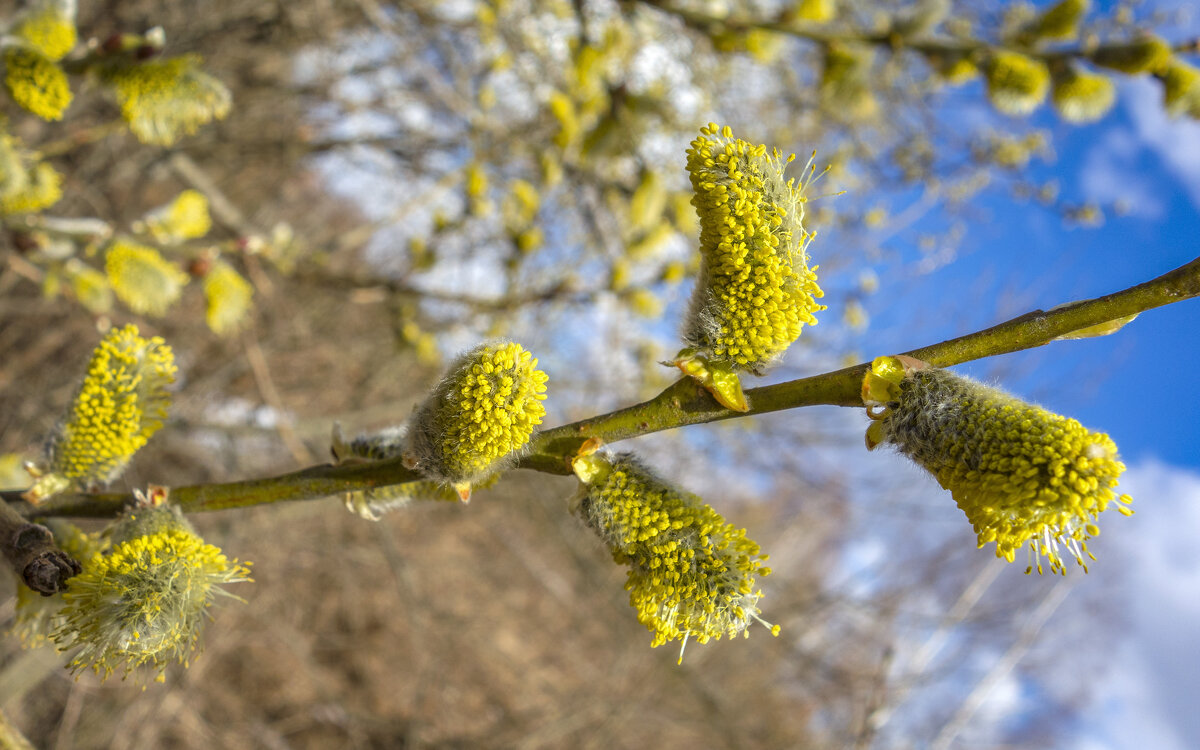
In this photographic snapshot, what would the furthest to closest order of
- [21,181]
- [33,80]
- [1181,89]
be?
[1181,89] < [21,181] < [33,80]

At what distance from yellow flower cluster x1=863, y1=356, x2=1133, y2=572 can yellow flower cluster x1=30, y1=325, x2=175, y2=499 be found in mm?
1194

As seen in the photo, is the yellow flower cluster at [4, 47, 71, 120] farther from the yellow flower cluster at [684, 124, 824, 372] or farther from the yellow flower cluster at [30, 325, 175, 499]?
the yellow flower cluster at [684, 124, 824, 372]

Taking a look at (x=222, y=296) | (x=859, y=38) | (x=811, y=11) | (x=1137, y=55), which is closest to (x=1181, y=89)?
(x=1137, y=55)

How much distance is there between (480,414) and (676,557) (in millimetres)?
330

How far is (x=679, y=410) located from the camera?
1056 mm

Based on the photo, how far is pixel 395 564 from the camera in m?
3.59

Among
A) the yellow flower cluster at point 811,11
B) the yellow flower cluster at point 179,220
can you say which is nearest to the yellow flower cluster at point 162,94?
the yellow flower cluster at point 179,220

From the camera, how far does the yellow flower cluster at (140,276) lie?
1.94m

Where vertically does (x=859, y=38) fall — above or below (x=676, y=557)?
above

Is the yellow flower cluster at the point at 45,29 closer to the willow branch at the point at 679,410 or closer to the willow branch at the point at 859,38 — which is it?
the willow branch at the point at 679,410

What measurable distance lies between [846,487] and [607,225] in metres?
2.57

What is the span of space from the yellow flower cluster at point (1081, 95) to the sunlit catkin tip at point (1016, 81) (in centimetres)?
6

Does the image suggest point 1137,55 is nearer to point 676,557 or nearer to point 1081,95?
point 1081,95

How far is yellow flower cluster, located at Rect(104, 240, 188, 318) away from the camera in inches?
76.4
